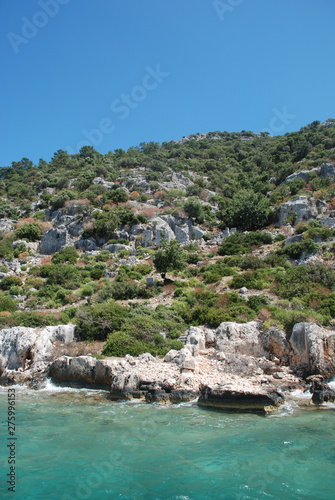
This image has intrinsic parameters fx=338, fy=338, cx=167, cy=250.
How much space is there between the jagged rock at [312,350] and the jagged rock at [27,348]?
11.7 m

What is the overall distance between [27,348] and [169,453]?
11582 millimetres

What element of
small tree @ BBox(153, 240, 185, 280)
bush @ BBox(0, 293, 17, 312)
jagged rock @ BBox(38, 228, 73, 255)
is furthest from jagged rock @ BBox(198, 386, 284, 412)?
jagged rock @ BBox(38, 228, 73, 255)

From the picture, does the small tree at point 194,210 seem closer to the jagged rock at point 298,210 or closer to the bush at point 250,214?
the bush at point 250,214

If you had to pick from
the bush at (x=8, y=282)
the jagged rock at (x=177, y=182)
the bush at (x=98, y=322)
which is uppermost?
the jagged rock at (x=177, y=182)

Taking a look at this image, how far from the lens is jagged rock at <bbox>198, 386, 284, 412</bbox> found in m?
11.6

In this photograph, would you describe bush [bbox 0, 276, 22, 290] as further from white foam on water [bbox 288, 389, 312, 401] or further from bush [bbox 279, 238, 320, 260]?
white foam on water [bbox 288, 389, 312, 401]

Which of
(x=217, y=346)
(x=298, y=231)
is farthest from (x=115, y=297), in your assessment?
(x=298, y=231)

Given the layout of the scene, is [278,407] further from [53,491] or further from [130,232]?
[130,232]

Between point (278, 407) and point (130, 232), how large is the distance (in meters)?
33.8

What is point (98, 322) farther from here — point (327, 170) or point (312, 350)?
point (327, 170)

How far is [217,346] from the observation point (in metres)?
16.5

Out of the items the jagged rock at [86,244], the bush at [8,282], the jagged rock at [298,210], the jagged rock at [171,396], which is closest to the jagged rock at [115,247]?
the jagged rock at [86,244]

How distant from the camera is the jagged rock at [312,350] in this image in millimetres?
14219

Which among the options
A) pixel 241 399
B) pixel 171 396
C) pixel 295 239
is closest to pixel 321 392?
pixel 241 399
